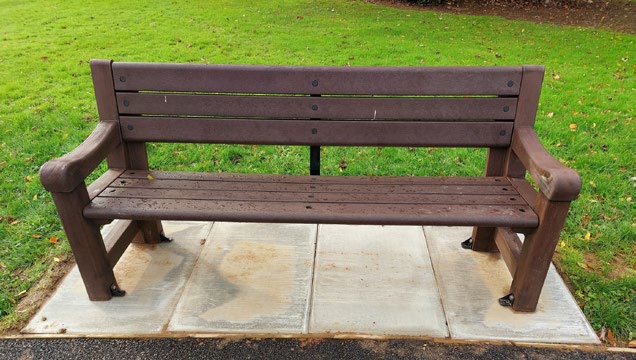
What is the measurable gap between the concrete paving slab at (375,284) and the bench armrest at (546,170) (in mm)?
857

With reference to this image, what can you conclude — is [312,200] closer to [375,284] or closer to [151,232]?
[375,284]

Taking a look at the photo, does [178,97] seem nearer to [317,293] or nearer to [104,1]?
[317,293]

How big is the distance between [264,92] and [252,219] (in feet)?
2.53

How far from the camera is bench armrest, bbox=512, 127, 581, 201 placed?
2158mm

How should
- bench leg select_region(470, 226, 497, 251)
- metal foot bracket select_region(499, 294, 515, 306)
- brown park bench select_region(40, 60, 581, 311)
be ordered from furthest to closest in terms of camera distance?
bench leg select_region(470, 226, 497, 251) < metal foot bracket select_region(499, 294, 515, 306) < brown park bench select_region(40, 60, 581, 311)

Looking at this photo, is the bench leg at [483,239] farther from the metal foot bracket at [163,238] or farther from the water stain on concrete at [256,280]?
the metal foot bracket at [163,238]

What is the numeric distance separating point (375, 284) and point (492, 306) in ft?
2.13

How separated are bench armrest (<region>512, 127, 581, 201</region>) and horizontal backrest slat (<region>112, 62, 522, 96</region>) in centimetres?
28

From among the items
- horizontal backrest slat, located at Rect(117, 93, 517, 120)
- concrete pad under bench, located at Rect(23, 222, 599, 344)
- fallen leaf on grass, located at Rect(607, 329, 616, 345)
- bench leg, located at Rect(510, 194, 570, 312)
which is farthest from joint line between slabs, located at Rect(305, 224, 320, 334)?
fallen leaf on grass, located at Rect(607, 329, 616, 345)

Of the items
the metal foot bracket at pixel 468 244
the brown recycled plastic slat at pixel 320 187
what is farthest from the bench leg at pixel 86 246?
the metal foot bracket at pixel 468 244

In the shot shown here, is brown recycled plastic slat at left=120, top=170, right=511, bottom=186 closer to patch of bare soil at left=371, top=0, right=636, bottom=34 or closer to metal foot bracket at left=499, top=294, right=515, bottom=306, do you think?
metal foot bracket at left=499, top=294, right=515, bottom=306

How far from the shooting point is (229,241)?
3166mm

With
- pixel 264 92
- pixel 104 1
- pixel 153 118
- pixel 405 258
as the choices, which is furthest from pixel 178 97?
pixel 104 1

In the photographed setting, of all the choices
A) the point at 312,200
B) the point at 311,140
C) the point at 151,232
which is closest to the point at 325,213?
the point at 312,200
